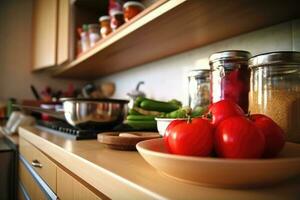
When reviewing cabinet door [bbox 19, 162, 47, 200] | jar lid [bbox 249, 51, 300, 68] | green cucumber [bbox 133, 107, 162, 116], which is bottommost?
cabinet door [bbox 19, 162, 47, 200]

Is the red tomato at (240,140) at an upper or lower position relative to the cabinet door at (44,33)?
lower

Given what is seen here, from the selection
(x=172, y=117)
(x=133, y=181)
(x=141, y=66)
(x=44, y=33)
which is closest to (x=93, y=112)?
(x=172, y=117)

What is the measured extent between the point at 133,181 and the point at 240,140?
14cm

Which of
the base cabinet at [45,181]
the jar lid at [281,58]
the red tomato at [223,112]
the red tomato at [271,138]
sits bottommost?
the base cabinet at [45,181]

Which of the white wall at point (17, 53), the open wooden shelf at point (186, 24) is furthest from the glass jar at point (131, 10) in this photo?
the white wall at point (17, 53)

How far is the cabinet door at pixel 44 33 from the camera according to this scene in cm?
156

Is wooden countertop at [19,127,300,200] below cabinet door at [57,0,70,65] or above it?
below

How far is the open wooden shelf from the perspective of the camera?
0.58m

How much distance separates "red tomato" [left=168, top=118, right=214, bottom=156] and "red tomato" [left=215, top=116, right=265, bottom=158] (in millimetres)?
16

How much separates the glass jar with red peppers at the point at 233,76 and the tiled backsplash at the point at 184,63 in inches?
6.5

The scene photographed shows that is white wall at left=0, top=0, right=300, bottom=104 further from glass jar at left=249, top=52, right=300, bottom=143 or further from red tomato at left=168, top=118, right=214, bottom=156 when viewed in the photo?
red tomato at left=168, top=118, right=214, bottom=156

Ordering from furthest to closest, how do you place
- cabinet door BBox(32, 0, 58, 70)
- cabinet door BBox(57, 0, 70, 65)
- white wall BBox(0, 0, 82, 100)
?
white wall BBox(0, 0, 82, 100) → cabinet door BBox(32, 0, 58, 70) → cabinet door BBox(57, 0, 70, 65)

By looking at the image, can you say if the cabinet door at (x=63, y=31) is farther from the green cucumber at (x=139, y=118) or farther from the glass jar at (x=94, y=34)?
the green cucumber at (x=139, y=118)

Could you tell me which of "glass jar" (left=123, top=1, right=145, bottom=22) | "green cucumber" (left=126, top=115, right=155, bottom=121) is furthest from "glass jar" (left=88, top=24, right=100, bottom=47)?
"green cucumber" (left=126, top=115, right=155, bottom=121)
